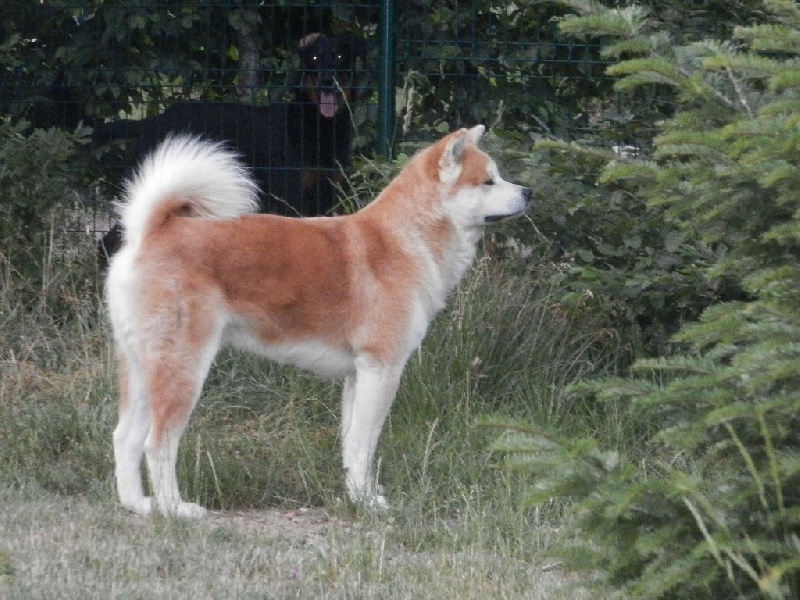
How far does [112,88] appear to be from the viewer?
7.04m

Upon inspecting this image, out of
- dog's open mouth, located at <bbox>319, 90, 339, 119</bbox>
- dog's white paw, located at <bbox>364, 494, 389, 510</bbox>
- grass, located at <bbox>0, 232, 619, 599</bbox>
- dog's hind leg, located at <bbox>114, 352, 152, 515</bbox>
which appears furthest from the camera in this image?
dog's open mouth, located at <bbox>319, 90, 339, 119</bbox>

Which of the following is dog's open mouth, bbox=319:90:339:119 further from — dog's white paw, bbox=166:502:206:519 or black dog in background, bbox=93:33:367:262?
dog's white paw, bbox=166:502:206:519

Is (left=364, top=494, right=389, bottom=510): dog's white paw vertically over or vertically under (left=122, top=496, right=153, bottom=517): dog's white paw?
over

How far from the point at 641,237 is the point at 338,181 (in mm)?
2116

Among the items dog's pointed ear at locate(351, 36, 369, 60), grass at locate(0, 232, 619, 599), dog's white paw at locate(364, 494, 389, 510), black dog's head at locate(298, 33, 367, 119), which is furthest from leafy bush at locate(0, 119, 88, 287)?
dog's white paw at locate(364, 494, 389, 510)

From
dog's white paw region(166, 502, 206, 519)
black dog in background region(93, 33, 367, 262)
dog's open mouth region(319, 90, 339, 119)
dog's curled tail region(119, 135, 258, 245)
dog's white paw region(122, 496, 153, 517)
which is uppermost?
dog's curled tail region(119, 135, 258, 245)

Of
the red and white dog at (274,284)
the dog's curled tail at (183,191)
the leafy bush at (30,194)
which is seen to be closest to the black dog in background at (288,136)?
the leafy bush at (30,194)

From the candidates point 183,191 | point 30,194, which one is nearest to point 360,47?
point 30,194

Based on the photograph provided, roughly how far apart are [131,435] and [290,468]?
2.09 feet

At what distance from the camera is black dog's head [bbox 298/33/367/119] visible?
265 inches

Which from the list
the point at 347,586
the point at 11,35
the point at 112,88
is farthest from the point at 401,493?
the point at 11,35

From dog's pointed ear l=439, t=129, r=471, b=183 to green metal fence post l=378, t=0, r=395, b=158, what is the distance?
5.98 ft

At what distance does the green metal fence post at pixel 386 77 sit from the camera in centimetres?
667

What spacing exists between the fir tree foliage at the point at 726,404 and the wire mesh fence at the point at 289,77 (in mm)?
3989
